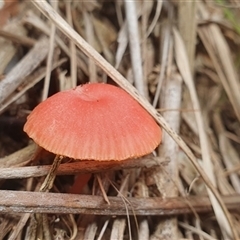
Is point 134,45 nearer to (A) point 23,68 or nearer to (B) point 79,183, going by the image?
(A) point 23,68

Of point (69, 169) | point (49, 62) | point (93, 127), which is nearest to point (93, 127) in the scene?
point (93, 127)

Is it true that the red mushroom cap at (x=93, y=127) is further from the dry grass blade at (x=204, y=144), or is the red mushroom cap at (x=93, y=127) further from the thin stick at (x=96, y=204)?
the dry grass blade at (x=204, y=144)

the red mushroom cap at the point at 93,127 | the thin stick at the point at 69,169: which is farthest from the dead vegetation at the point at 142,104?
the red mushroom cap at the point at 93,127

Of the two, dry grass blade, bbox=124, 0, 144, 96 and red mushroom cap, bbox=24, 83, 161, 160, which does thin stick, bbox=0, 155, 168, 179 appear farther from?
dry grass blade, bbox=124, 0, 144, 96

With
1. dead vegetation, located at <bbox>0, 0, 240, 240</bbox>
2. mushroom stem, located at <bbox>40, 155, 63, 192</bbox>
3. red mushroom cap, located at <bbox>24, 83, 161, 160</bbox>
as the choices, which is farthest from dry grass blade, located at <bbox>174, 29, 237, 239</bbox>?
mushroom stem, located at <bbox>40, 155, 63, 192</bbox>

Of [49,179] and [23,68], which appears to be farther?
[23,68]

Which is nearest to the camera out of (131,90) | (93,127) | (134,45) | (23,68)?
(93,127)

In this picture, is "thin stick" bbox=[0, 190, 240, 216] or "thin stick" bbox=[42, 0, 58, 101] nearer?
"thin stick" bbox=[0, 190, 240, 216]
